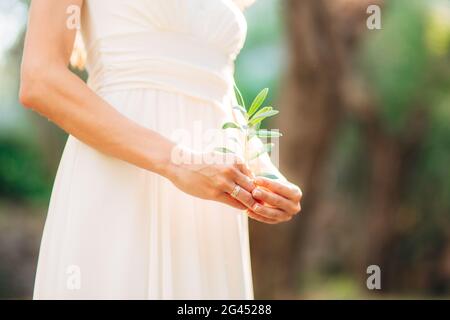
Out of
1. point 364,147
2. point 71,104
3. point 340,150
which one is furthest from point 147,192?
point 340,150

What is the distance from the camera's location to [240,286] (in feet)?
4.58

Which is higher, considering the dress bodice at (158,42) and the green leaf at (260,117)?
the dress bodice at (158,42)

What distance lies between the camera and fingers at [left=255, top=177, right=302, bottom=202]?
1324 millimetres

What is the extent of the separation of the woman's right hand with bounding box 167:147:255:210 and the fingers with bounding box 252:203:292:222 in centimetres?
3

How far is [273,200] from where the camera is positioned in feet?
4.31

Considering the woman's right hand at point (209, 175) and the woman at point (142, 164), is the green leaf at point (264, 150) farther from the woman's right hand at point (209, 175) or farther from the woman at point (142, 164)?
the woman's right hand at point (209, 175)

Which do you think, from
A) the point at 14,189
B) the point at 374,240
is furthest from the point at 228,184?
the point at 14,189

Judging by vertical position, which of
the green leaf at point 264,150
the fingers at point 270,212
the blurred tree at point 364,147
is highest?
the blurred tree at point 364,147

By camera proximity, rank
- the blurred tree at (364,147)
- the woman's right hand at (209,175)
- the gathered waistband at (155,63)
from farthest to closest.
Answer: the blurred tree at (364,147)
the gathered waistband at (155,63)
the woman's right hand at (209,175)

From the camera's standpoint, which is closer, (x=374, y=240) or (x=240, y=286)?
(x=240, y=286)

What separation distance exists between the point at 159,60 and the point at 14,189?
28.5 ft

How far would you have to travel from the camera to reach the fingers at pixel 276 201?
129 centimetres

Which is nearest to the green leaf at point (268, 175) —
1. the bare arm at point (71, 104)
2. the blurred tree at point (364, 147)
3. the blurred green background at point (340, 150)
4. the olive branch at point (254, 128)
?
the olive branch at point (254, 128)

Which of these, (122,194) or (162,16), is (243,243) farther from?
(162,16)
